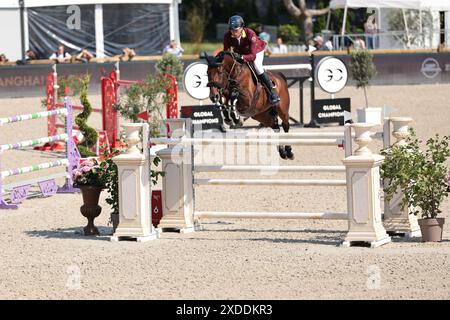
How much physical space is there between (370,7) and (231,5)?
20.9 m

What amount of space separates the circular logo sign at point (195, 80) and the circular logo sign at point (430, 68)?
1085 cm

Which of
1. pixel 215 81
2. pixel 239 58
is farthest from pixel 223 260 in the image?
pixel 239 58

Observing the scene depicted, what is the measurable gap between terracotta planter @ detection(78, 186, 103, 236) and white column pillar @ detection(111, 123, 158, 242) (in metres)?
0.50

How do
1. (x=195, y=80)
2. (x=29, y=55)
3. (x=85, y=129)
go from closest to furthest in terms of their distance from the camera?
1. (x=85, y=129)
2. (x=195, y=80)
3. (x=29, y=55)

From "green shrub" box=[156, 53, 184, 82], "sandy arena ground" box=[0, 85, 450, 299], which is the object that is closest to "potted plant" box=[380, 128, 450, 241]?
"sandy arena ground" box=[0, 85, 450, 299]

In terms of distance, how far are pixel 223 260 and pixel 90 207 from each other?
223 centimetres

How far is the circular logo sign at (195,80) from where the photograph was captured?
20453 mm

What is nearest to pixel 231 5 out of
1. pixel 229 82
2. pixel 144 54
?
pixel 144 54

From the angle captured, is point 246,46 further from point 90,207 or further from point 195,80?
point 195,80

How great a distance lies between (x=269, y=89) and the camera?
12.4 metres

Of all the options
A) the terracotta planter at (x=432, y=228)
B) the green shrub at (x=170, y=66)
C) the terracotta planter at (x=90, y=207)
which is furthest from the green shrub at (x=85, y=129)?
the green shrub at (x=170, y=66)

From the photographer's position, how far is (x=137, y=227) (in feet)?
37.0

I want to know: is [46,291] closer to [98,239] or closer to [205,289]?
[205,289]

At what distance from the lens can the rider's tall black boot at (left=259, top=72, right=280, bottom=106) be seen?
1234cm
